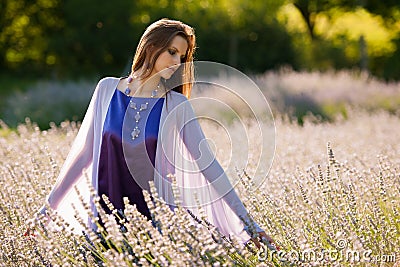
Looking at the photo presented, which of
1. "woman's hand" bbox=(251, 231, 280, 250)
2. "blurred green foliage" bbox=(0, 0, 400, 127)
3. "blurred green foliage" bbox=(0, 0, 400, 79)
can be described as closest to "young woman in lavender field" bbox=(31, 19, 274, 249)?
"woman's hand" bbox=(251, 231, 280, 250)

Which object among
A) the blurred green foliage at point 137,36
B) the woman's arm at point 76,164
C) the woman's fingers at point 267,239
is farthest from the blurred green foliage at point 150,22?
the woman's fingers at point 267,239

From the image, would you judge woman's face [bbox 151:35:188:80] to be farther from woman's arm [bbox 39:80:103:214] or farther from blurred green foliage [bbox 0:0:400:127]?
blurred green foliage [bbox 0:0:400:127]

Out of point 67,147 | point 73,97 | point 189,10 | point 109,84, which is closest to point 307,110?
point 73,97

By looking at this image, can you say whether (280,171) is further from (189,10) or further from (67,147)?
(189,10)

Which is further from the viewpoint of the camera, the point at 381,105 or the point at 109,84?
the point at 381,105

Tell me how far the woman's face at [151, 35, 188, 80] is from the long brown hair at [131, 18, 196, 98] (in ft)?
0.05

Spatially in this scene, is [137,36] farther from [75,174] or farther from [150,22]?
[75,174]

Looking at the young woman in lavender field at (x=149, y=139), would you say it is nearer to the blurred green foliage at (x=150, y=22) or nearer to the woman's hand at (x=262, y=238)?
the woman's hand at (x=262, y=238)

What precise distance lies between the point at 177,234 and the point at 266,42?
1457cm

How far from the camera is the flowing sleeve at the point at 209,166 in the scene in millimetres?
2418

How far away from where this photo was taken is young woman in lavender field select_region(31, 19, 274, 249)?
2562 millimetres

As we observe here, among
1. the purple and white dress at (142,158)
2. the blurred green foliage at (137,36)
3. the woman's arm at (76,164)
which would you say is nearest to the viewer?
the purple and white dress at (142,158)

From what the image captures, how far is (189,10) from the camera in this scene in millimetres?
16766

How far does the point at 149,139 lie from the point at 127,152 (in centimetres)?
10
